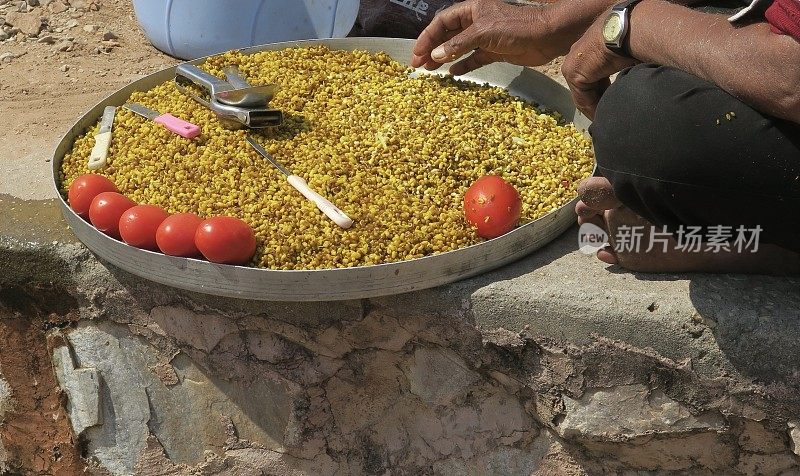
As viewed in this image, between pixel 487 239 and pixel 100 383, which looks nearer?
pixel 487 239

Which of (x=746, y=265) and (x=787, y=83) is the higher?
(x=787, y=83)

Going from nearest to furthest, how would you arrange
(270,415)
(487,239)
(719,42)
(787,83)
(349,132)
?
(787,83) → (719,42) → (487,239) → (270,415) → (349,132)

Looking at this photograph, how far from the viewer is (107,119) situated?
2615mm

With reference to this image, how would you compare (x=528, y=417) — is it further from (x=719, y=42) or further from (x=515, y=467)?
(x=719, y=42)

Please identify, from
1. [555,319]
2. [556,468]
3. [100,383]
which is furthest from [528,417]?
[100,383]

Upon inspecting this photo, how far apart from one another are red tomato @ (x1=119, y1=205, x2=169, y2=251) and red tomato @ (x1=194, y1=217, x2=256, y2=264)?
132mm

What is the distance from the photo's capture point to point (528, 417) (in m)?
2.18

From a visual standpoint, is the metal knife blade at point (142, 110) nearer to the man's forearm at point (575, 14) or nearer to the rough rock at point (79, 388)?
the rough rock at point (79, 388)

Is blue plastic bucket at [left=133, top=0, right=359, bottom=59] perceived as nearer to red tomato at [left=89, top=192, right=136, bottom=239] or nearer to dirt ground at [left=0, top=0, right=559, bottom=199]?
dirt ground at [left=0, top=0, right=559, bottom=199]

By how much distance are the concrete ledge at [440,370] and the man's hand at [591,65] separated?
1.25 ft

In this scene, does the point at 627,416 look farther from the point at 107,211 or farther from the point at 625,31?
the point at 107,211

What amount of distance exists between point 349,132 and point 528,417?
0.94 meters

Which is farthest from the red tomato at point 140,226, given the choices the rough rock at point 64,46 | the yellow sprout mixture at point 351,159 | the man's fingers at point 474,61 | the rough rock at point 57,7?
the rough rock at point 57,7

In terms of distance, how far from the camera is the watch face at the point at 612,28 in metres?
1.86
